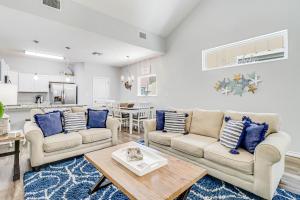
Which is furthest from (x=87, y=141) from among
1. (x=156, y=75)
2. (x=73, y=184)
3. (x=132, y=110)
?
(x=156, y=75)

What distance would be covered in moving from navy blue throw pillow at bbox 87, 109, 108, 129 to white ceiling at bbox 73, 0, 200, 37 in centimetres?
244

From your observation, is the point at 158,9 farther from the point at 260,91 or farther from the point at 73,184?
the point at 73,184

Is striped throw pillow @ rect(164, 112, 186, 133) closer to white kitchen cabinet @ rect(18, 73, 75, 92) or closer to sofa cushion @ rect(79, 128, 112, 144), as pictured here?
sofa cushion @ rect(79, 128, 112, 144)

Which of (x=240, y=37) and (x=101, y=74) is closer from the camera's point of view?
(x=240, y=37)

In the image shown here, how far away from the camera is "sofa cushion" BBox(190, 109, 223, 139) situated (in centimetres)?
272

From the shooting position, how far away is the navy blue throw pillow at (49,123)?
2745mm

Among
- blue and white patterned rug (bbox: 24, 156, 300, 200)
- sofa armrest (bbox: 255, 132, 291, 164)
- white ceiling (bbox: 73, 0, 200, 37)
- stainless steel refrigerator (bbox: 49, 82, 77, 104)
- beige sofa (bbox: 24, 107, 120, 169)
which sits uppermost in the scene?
white ceiling (bbox: 73, 0, 200, 37)

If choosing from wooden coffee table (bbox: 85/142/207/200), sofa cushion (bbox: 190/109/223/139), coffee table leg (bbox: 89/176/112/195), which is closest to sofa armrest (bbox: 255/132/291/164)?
wooden coffee table (bbox: 85/142/207/200)

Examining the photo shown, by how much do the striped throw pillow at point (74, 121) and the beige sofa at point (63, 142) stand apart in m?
0.14

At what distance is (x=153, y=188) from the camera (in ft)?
4.31

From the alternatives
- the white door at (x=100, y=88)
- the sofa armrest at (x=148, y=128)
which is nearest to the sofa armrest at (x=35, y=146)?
the sofa armrest at (x=148, y=128)

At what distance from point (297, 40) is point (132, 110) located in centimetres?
408

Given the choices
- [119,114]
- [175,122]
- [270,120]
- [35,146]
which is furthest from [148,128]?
[119,114]

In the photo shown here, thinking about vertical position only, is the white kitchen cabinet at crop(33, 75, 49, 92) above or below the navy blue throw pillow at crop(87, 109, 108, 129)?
above
